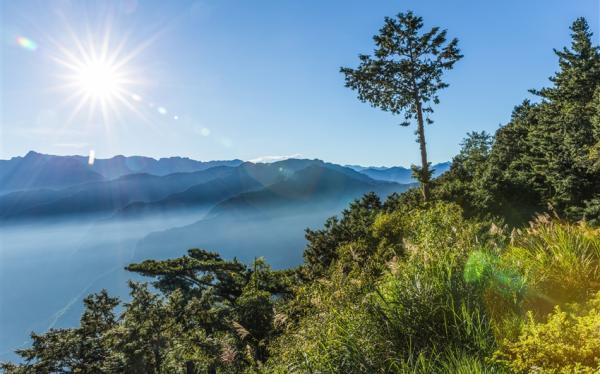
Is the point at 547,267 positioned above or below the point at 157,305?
above

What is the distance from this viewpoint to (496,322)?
14.0 ft

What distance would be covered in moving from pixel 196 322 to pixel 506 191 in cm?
2922

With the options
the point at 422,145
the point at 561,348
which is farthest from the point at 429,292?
the point at 422,145

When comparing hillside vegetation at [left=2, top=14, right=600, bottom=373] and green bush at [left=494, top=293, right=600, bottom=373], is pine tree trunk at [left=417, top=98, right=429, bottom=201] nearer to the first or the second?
hillside vegetation at [left=2, top=14, right=600, bottom=373]

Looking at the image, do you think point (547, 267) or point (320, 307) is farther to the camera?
point (320, 307)

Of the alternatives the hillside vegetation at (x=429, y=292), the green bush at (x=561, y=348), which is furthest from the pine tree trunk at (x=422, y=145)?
the green bush at (x=561, y=348)

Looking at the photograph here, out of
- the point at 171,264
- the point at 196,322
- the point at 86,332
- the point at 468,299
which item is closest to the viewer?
the point at 468,299

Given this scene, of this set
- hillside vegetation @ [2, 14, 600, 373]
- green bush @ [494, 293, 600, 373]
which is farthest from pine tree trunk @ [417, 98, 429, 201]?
green bush @ [494, 293, 600, 373]

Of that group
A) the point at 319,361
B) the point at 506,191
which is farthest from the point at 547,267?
the point at 506,191

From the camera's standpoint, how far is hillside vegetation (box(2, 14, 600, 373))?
407cm

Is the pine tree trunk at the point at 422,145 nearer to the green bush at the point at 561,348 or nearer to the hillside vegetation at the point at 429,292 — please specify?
the hillside vegetation at the point at 429,292

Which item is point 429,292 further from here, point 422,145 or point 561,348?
point 422,145

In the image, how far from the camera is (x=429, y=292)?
4566 mm

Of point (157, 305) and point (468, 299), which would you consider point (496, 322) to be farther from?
point (157, 305)
